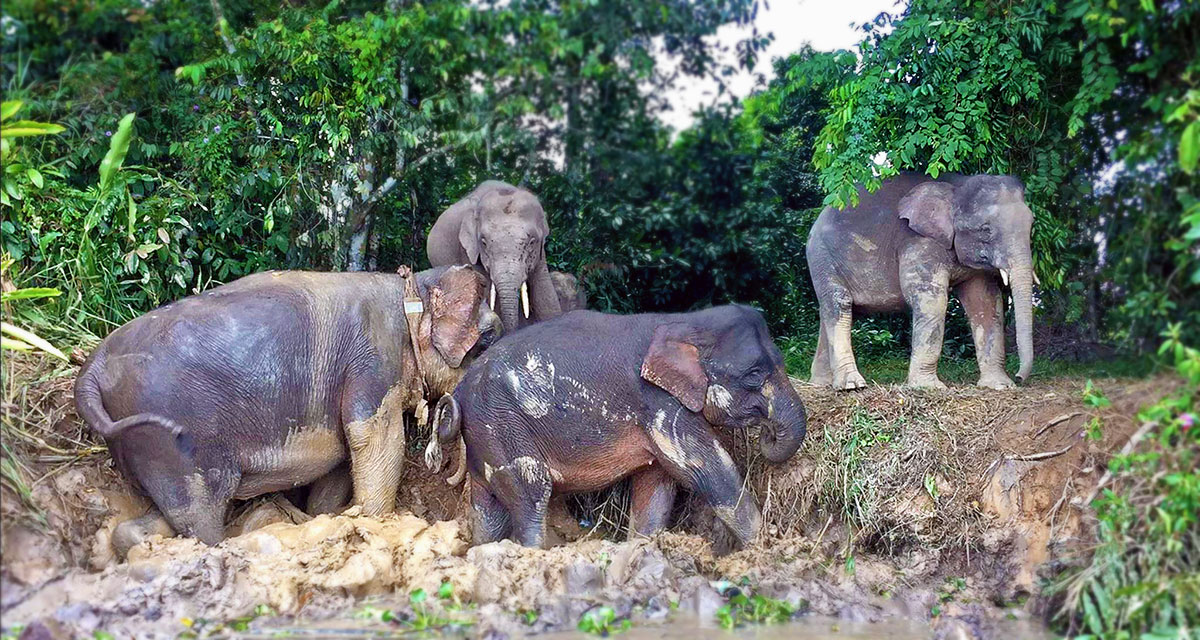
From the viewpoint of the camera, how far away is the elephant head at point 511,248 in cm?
951

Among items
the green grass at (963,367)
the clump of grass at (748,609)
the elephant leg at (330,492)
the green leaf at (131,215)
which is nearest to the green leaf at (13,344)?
the green leaf at (131,215)

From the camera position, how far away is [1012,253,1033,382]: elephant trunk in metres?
8.55

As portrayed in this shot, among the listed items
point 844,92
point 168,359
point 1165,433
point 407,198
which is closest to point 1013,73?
point 844,92

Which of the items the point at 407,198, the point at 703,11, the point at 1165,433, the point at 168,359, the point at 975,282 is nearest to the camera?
the point at 1165,433

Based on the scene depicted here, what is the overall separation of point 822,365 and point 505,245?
2651mm

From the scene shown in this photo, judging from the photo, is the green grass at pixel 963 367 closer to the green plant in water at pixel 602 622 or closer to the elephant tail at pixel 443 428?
the green plant in water at pixel 602 622

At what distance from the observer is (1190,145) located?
6188 millimetres

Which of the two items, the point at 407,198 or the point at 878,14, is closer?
the point at 878,14

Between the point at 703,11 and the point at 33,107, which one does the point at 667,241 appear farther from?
the point at 33,107

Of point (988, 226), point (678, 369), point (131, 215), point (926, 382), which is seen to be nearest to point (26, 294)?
point (131, 215)

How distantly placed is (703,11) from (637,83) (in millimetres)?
906

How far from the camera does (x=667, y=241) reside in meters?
12.4

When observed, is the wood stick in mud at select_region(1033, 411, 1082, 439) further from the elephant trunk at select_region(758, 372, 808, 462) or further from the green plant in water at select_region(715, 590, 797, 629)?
the green plant in water at select_region(715, 590, 797, 629)

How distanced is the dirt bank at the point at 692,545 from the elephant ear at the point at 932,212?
116 centimetres
